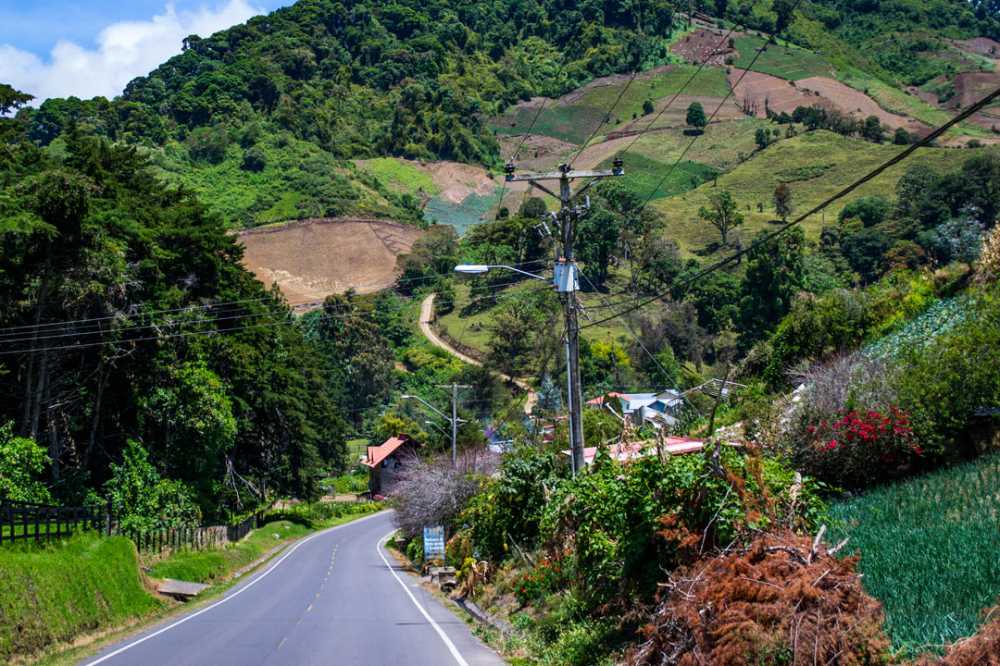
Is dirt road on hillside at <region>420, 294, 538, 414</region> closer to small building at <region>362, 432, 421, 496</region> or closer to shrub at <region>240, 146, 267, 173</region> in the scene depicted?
small building at <region>362, 432, 421, 496</region>

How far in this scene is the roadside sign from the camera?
31953 mm

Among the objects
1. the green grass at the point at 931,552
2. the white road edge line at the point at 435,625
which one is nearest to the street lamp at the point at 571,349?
the white road edge line at the point at 435,625

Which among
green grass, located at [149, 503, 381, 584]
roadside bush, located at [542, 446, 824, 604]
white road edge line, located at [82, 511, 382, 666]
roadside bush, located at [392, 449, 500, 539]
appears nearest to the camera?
roadside bush, located at [542, 446, 824, 604]

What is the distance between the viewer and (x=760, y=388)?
33656 millimetres

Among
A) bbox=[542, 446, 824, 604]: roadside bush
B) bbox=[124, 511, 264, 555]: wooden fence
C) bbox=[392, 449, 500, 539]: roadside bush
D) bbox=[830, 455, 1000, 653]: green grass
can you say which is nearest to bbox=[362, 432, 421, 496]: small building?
bbox=[124, 511, 264, 555]: wooden fence

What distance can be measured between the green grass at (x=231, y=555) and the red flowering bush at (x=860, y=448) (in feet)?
64.6

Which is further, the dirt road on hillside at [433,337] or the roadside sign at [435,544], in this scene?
the dirt road on hillside at [433,337]

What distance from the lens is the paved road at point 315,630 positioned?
14.2m

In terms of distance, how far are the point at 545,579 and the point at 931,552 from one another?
28.0ft

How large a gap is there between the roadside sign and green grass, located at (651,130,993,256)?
88.6 m

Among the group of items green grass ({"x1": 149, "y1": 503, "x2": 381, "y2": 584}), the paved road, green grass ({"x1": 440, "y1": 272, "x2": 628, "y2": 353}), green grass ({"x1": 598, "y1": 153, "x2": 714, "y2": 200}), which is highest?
green grass ({"x1": 598, "y1": 153, "x2": 714, "y2": 200})

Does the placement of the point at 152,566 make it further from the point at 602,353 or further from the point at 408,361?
the point at 408,361

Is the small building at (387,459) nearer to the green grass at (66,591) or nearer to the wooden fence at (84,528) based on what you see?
the wooden fence at (84,528)

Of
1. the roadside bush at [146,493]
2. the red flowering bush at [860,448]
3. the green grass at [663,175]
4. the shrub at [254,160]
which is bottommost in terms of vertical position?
the roadside bush at [146,493]
